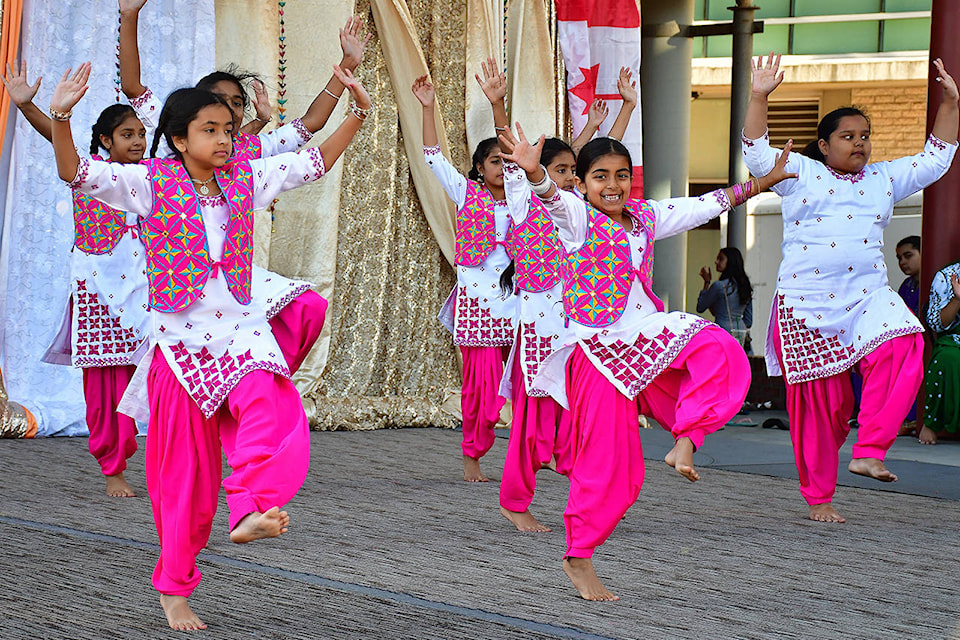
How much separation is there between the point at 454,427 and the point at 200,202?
4544 mm

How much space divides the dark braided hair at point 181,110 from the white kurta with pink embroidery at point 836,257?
213cm

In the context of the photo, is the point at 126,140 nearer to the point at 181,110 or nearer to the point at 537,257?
the point at 537,257

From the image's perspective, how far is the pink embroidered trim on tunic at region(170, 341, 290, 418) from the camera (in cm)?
272

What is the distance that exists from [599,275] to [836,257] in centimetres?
148

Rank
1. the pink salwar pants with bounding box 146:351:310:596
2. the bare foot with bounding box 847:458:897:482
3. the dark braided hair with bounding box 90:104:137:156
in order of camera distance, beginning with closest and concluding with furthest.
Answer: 1. the pink salwar pants with bounding box 146:351:310:596
2. the bare foot with bounding box 847:458:897:482
3. the dark braided hair with bounding box 90:104:137:156

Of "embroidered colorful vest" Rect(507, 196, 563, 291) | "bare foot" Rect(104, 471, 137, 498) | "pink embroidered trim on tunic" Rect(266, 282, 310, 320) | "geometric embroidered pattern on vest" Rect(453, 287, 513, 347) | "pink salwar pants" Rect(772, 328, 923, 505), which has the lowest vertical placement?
"bare foot" Rect(104, 471, 137, 498)

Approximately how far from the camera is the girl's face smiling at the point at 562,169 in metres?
4.46

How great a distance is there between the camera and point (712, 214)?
3.37 meters

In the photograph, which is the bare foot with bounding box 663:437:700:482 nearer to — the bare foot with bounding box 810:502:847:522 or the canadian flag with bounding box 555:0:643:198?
the bare foot with bounding box 810:502:847:522

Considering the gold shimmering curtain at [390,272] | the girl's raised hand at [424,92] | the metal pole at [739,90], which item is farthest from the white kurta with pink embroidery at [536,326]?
the metal pole at [739,90]

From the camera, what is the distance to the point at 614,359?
121 inches

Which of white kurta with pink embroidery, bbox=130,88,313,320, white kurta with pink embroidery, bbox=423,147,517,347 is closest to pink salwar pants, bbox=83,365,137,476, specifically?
white kurta with pink embroidery, bbox=130,88,313,320

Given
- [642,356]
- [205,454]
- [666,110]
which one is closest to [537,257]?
[642,356]

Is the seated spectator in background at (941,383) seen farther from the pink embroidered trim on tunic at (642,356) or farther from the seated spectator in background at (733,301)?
the pink embroidered trim on tunic at (642,356)
